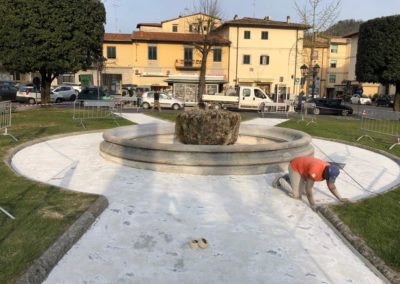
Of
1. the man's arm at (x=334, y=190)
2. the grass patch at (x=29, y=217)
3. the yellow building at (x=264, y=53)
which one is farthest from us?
the yellow building at (x=264, y=53)

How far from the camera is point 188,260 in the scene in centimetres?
449

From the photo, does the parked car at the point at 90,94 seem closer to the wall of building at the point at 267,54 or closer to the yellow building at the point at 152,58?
the yellow building at the point at 152,58

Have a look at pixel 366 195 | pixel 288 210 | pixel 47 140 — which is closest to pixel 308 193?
pixel 288 210

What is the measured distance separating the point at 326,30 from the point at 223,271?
90.0 ft

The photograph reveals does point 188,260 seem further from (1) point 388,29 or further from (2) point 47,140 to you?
(1) point 388,29

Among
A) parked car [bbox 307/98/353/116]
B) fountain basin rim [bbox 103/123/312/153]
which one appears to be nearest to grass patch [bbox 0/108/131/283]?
fountain basin rim [bbox 103/123/312/153]

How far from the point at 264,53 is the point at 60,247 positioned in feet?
159

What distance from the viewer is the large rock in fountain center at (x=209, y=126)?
990 cm

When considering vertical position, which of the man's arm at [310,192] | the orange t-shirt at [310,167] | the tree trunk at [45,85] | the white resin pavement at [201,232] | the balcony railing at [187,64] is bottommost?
the white resin pavement at [201,232]

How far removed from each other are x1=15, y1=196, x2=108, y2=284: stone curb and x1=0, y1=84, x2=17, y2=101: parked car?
3207 cm

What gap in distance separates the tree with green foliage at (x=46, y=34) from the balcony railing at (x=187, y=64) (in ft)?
78.4

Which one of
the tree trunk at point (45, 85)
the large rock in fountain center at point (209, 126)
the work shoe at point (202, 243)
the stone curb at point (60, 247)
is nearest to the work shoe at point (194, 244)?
the work shoe at point (202, 243)

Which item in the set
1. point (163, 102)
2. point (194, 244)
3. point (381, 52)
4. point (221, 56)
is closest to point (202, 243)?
point (194, 244)

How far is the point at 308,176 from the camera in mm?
6250
